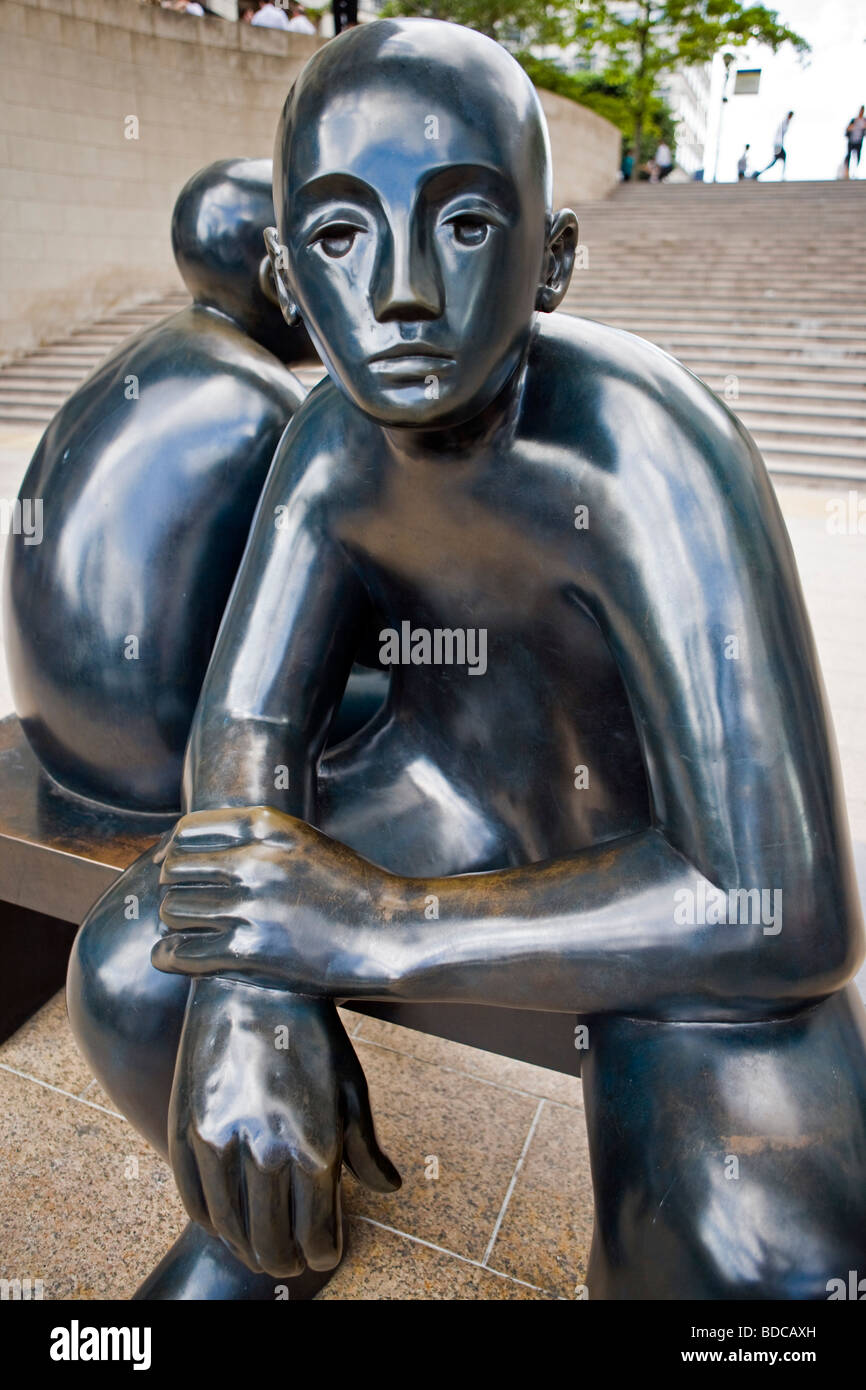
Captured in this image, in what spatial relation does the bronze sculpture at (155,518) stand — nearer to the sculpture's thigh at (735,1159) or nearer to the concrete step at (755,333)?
the sculpture's thigh at (735,1159)

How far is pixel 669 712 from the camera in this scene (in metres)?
1.12

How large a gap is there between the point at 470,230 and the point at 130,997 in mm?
1111

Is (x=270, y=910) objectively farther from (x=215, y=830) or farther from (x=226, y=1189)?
(x=226, y=1189)

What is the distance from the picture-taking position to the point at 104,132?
1320cm

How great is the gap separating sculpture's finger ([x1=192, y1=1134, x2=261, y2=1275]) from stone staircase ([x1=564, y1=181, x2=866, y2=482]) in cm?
812

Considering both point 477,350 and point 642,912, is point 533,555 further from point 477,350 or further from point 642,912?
point 642,912

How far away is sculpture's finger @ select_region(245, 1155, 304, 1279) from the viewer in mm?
1136

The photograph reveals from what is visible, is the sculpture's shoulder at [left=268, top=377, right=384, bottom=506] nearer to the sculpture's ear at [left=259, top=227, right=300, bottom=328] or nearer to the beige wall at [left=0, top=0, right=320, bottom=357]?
the sculpture's ear at [left=259, top=227, right=300, bottom=328]

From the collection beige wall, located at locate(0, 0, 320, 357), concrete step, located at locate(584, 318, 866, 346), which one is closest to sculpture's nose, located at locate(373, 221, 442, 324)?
concrete step, located at locate(584, 318, 866, 346)

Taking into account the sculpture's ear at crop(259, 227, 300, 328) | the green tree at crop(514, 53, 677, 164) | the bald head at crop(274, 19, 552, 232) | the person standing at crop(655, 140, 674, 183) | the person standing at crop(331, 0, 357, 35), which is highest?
the person standing at crop(331, 0, 357, 35)

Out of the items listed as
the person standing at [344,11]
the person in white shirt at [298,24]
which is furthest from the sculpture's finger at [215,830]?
the person standing at [344,11]

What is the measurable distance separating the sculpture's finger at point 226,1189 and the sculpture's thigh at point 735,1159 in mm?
421

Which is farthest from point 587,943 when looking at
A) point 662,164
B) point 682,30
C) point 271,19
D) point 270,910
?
point 682,30

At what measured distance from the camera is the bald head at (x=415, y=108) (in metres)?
0.98
